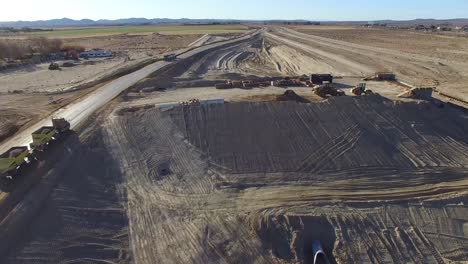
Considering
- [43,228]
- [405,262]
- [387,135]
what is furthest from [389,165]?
[43,228]

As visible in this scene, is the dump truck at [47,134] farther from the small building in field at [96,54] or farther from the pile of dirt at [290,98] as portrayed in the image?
the small building in field at [96,54]

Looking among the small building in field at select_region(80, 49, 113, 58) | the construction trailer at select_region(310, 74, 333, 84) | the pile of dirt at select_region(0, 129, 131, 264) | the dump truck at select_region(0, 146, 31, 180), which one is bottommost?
the pile of dirt at select_region(0, 129, 131, 264)

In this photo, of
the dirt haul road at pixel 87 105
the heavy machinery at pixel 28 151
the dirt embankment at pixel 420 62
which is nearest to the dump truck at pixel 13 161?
the heavy machinery at pixel 28 151

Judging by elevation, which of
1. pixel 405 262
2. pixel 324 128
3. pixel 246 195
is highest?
pixel 324 128

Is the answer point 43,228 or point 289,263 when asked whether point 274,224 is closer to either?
point 289,263

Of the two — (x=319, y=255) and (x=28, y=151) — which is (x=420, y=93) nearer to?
(x=319, y=255)

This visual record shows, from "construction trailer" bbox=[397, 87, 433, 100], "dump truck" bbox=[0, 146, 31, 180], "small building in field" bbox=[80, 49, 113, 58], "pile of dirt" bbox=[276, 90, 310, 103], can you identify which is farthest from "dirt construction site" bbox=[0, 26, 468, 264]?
"small building in field" bbox=[80, 49, 113, 58]

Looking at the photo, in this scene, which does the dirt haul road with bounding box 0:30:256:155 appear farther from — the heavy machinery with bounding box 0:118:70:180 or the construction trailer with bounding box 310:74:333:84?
the construction trailer with bounding box 310:74:333:84
